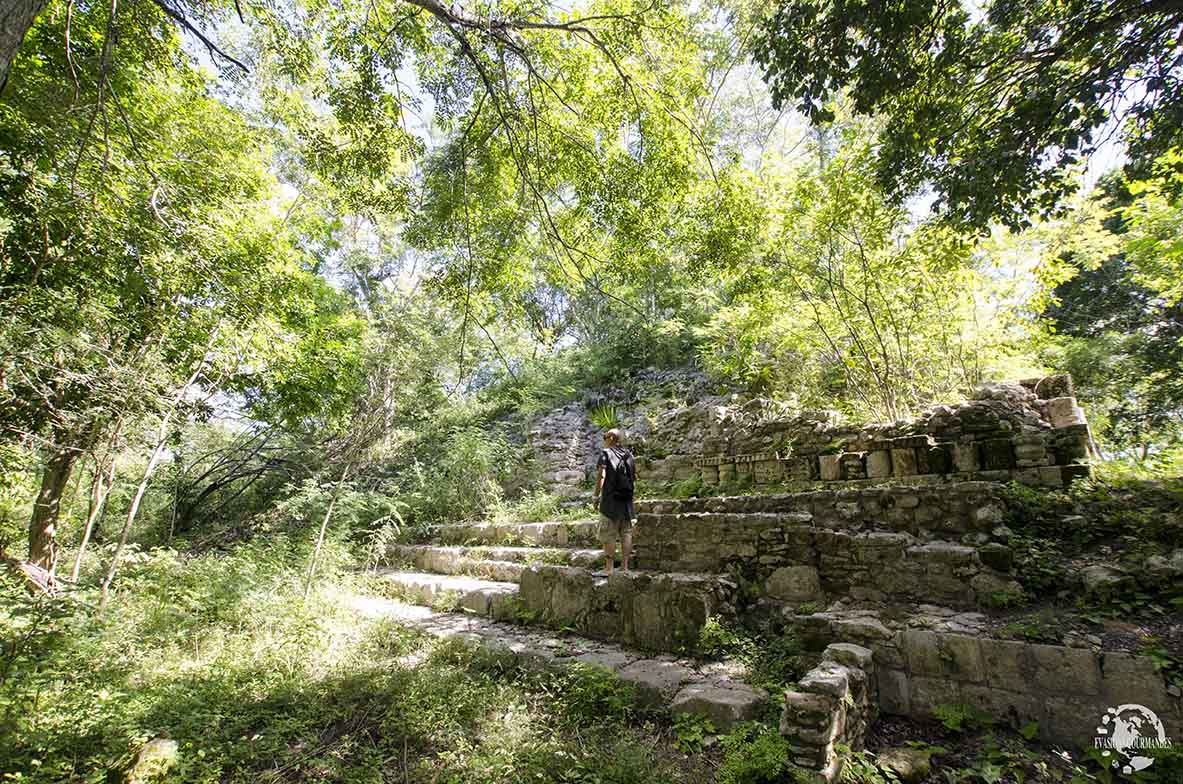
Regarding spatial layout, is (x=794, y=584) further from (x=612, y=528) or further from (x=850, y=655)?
(x=612, y=528)

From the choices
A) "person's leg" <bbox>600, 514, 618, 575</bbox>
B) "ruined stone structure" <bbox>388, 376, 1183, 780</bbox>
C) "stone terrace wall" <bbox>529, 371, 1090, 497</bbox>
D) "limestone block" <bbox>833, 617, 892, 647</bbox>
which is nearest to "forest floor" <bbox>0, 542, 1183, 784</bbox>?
"ruined stone structure" <bbox>388, 376, 1183, 780</bbox>

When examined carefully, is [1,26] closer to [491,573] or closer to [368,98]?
[368,98]

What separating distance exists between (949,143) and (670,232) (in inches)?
102

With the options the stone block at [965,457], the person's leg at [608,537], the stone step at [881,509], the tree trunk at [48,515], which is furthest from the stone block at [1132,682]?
the tree trunk at [48,515]

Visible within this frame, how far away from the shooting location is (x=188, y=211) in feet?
16.9

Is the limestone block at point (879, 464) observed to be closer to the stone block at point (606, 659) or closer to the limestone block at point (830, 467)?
the limestone block at point (830, 467)

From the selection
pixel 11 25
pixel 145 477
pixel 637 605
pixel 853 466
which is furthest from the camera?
pixel 853 466

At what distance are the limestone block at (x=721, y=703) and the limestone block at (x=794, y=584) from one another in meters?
1.48

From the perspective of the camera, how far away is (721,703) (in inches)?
120

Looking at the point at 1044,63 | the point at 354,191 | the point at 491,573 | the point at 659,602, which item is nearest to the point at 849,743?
the point at 659,602

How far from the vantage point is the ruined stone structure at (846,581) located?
2791 millimetres

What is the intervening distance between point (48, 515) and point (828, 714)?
27.3ft

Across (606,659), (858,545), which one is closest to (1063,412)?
(858,545)

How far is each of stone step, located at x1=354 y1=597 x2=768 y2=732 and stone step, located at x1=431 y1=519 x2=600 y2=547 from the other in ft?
5.99
